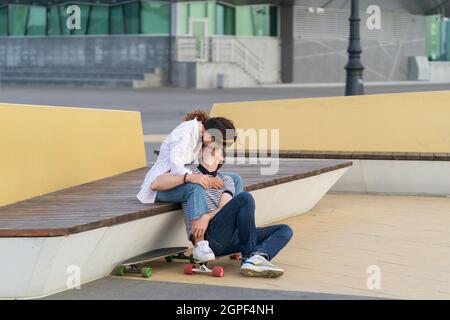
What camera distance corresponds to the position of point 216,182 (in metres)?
7.17

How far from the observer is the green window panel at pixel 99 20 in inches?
1818

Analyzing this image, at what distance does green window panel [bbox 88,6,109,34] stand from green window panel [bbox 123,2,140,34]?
44.7 inches

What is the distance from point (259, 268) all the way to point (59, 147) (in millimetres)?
1983

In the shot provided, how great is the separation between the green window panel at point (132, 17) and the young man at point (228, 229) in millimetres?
38380

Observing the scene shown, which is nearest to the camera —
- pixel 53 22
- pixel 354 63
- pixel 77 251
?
pixel 77 251

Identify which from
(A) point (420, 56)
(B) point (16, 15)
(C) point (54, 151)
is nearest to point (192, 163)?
(C) point (54, 151)

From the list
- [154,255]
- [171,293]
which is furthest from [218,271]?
[171,293]

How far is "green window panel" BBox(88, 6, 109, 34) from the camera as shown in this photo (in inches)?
1818

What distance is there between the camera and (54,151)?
25.8ft

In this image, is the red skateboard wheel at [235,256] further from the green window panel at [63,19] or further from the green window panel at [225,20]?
the green window panel at [63,19]

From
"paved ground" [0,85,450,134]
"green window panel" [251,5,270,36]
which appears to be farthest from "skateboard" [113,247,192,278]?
"green window panel" [251,5,270,36]

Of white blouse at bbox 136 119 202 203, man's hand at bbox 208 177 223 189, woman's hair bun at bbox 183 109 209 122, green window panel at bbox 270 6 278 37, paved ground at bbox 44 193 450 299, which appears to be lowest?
paved ground at bbox 44 193 450 299

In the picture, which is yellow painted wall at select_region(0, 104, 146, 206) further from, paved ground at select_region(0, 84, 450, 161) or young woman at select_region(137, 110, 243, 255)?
paved ground at select_region(0, 84, 450, 161)

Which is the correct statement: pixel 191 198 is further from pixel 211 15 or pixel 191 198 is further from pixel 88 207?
pixel 211 15
